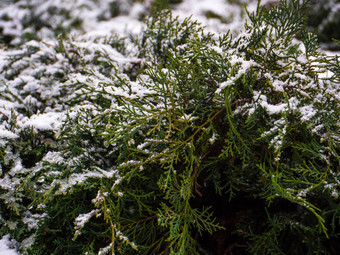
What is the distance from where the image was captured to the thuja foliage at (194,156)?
1.58 metres

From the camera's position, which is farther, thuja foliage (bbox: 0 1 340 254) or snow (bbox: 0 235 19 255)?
snow (bbox: 0 235 19 255)

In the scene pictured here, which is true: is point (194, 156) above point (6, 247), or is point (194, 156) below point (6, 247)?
above

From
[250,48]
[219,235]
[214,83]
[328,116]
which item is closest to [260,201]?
[219,235]

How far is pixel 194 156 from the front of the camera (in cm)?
160

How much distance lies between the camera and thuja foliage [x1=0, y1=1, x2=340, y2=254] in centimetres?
158

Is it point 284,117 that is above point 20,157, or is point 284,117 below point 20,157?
above

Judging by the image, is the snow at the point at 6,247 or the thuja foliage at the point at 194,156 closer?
the thuja foliage at the point at 194,156

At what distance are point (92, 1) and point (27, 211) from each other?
8528 millimetres

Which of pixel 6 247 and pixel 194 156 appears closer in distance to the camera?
pixel 194 156

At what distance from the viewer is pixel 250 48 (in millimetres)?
1848

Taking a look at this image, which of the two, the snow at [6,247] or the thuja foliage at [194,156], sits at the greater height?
the thuja foliage at [194,156]

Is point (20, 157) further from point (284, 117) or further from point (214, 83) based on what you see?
point (284, 117)

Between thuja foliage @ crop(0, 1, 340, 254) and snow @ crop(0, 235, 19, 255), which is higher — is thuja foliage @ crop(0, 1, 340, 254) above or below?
above

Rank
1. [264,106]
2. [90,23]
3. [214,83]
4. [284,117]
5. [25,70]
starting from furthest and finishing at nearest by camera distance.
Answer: [90,23] < [25,70] < [214,83] < [264,106] < [284,117]
